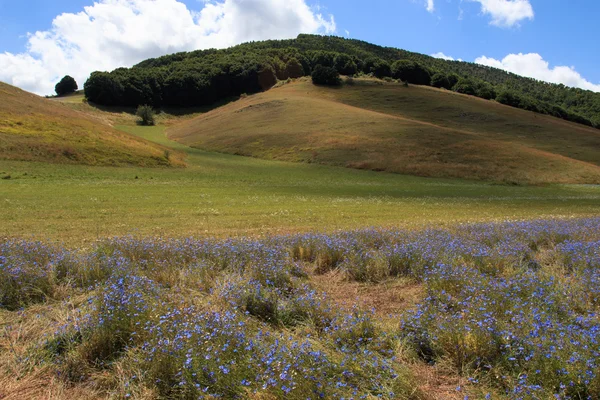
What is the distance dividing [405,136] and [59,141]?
48666mm

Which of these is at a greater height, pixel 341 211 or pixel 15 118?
pixel 15 118

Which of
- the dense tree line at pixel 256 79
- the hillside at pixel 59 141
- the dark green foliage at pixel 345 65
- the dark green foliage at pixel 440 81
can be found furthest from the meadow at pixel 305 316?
the dark green foliage at pixel 345 65

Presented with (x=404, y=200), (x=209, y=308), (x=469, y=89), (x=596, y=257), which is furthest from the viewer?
(x=469, y=89)

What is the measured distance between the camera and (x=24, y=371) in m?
4.71

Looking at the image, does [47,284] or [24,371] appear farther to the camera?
[47,284]

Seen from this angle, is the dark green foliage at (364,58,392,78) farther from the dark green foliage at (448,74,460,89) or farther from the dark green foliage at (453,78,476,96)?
the dark green foliage at (453,78,476,96)

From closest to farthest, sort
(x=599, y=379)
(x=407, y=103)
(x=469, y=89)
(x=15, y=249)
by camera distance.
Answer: (x=599, y=379) → (x=15, y=249) → (x=407, y=103) → (x=469, y=89)

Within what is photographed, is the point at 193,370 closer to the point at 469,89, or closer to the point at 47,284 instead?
the point at 47,284

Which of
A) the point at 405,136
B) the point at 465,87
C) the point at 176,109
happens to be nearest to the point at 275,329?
the point at 405,136

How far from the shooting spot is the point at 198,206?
68.1 feet

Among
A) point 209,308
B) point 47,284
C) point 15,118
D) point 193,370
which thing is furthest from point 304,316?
point 15,118

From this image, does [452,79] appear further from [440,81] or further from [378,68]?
[378,68]

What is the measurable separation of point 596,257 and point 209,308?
8738 mm

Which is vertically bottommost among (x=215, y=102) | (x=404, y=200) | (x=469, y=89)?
(x=404, y=200)
